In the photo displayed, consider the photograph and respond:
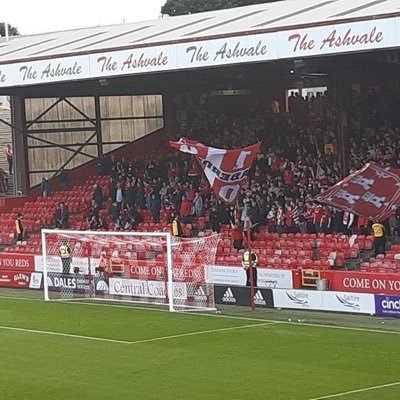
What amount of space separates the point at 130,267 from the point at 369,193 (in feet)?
22.0

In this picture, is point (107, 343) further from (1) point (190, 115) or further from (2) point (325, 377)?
(1) point (190, 115)

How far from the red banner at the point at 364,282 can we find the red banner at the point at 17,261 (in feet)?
37.0

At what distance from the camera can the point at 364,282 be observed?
2702 cm

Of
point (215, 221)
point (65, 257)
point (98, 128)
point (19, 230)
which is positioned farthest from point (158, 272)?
point (98, 128)

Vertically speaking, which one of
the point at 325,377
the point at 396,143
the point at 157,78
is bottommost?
the point at 325,377

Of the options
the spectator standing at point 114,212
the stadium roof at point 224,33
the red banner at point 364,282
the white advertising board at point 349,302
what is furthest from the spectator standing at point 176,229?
the white advertising board at point 349,302

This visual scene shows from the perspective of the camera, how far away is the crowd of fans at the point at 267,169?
3469 cm

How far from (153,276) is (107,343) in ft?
19.9

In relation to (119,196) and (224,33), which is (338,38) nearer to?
(224,33)

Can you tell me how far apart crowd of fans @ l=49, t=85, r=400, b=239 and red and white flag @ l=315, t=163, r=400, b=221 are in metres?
1.24

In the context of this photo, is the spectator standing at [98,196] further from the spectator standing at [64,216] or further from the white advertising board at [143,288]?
the white advertising board at [143,288]

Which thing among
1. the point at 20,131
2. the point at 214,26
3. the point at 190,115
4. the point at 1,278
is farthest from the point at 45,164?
the point at 214,26

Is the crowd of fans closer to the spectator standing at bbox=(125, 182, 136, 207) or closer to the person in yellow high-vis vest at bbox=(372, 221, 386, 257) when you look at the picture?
the spectator standing at bbox=(125, 182, 136, 207)

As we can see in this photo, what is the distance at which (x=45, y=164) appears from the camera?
46.9 meters
